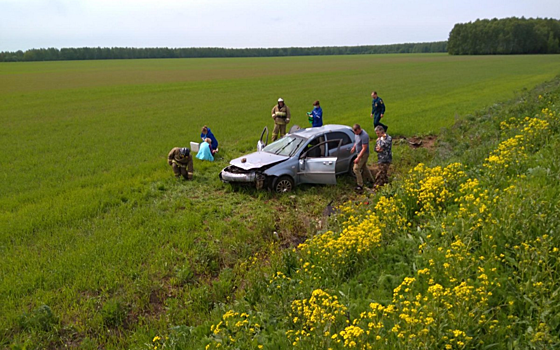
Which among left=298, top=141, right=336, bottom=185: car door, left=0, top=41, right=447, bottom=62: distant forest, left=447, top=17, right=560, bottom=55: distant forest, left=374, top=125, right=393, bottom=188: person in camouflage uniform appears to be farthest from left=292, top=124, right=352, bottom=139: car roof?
left=0, top=41, right=447, bottom=62: distant forest

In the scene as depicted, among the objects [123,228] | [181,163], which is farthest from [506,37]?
[123,228]

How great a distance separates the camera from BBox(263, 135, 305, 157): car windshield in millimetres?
10867

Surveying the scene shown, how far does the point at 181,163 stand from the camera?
1170 centimetres

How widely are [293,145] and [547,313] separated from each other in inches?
312

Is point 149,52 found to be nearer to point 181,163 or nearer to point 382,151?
point 181,163

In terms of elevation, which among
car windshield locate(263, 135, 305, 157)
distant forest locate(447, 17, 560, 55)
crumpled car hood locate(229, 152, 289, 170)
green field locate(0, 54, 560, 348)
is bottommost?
green field locate(0, 54, 560, 348)

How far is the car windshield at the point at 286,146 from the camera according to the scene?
1087 cm

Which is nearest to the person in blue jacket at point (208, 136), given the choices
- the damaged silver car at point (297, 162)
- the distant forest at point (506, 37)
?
the damaged silver car at point (297, 162)

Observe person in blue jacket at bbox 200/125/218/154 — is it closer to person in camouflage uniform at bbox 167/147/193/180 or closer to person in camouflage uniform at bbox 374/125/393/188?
person in camouflage uniform at bbox 167/147/193/180

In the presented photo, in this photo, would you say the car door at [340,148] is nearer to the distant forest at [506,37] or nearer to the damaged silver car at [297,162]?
the damaged silver car at [297,162]

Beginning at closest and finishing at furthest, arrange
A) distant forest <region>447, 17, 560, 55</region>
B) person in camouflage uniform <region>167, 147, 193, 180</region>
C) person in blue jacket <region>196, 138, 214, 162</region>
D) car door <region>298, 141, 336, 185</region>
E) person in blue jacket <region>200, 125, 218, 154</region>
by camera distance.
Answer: car door <region>298, 141, 336, 185</region>, person in camouflage uniform <region>167, 147, 193, 180</region>, person in blue jacket <region>196, 138, 214, 162</region>, person in blue jacket <region>200, 125, 218, 154</region>, distant forest <region>447, 17, 560, 55</region>

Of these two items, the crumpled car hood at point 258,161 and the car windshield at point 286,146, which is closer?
the crumpled car hood at point 258,161

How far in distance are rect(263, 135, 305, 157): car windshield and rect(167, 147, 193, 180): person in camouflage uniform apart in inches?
88.1

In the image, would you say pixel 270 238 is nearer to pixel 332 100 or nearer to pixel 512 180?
pixel 512 180
